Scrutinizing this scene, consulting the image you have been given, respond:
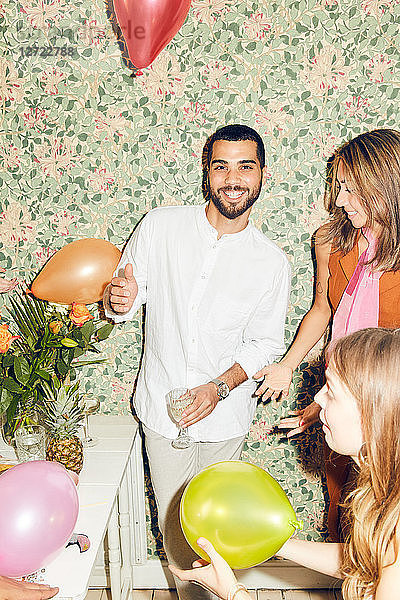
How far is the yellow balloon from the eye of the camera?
4.65 feet

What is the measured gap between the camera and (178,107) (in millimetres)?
2232

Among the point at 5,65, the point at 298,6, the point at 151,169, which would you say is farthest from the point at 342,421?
the point at 5,65

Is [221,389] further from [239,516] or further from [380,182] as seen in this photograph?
[380,182]

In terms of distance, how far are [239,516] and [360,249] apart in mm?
986

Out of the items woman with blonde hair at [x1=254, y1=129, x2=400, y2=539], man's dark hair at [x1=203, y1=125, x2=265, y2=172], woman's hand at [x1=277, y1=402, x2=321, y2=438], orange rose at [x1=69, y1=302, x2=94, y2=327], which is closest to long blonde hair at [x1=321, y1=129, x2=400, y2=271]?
woman with blonde hair at [x1=254, y1=129, x2=400, y2=539]

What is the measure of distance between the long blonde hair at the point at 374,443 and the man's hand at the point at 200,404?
2.21 feet

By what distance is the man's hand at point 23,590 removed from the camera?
4.52 feet

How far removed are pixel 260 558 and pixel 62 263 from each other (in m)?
1.15

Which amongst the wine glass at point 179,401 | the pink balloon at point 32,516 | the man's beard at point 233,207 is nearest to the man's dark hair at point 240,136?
the man's beard at point 233,207

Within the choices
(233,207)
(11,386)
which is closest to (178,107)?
(233,207)

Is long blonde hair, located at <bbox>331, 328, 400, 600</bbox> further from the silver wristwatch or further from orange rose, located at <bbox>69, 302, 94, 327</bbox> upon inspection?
orange rose, located at <bbox>69, 302, 94, 327</bbox>

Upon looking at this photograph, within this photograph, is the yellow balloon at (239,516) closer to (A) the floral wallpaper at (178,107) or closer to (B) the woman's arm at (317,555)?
(B) the woman's arm at (317,555)

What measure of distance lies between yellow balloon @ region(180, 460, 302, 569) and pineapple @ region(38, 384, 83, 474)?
1.80 ft

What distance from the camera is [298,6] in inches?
84.7
